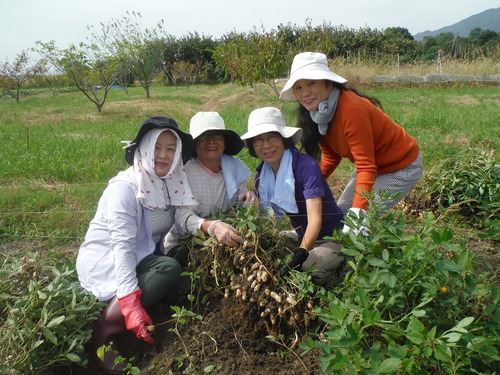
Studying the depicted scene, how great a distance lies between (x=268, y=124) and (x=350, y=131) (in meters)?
0.46

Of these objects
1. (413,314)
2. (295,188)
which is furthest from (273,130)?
(413,314)

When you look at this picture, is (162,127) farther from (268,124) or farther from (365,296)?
(365,296)

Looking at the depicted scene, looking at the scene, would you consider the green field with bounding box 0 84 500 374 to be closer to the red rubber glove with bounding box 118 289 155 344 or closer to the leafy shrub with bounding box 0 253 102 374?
the leafy shrub with bounding box 0 253 102 374

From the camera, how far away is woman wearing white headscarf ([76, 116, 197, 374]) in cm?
203

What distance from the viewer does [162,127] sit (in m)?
2.21

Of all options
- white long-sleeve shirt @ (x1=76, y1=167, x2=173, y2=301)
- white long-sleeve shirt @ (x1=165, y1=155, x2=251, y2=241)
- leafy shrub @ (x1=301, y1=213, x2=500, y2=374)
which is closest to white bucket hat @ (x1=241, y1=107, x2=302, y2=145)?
white long-sleeve shirt @ (x1=165, y1=155, x2=251, y2=241)

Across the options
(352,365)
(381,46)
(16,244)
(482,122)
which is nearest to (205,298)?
(352,365)

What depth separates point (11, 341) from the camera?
70.6 inches

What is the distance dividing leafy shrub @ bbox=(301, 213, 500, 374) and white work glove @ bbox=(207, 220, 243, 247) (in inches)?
25.7

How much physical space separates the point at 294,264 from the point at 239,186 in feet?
2.46

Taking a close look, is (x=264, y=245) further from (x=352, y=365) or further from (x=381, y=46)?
(x=381, y=46)

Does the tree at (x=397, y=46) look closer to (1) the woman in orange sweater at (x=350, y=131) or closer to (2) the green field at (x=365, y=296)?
(2) the green field at (x=365, y=296)

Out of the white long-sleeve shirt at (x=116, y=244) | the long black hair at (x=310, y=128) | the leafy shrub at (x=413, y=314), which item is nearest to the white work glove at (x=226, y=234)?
the white long-sleeve shirt at (x=116, y=244)

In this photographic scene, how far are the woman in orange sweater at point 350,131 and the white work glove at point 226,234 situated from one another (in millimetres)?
558
